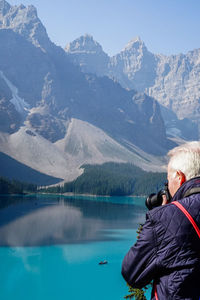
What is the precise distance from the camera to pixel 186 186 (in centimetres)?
321

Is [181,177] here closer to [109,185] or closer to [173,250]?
[173,250]

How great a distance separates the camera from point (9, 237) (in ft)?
177

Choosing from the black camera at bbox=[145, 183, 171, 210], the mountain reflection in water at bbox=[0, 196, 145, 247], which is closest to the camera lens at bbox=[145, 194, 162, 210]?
the black camera at bbox=[145, 183, 171, 210]

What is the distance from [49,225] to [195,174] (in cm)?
6722

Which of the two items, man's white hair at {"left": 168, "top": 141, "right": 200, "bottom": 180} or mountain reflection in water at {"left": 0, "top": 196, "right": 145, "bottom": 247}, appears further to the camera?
mountain reflection in water at {"left": 0, "top": 196, "right": 145, "bottom": 247}

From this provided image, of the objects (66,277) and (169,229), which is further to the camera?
(66,277)

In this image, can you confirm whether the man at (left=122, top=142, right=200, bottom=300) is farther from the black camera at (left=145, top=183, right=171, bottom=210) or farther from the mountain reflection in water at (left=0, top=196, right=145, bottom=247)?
the mountain reflection in water at (left=0, top=196, right=145, bottom=247)

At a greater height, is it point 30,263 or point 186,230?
point 186,230

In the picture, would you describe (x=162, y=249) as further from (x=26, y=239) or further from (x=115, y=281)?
(x=26, y=239)

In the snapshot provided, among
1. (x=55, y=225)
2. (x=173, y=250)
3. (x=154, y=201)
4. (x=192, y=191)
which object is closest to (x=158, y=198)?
(x=154, y=201)

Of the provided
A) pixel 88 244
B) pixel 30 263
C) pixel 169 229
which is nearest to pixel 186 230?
pixel 169 229

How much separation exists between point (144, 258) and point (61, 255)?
45234mm

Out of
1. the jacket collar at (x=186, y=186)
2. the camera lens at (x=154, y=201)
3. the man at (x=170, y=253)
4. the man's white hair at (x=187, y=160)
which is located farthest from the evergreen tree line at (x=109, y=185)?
the man at (x=170, y=253)

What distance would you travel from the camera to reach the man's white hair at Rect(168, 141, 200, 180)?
3332 millimetres
